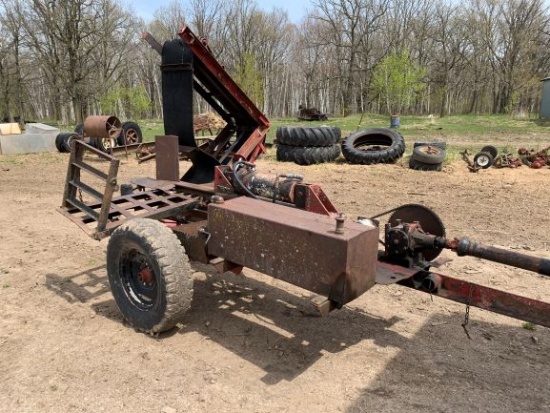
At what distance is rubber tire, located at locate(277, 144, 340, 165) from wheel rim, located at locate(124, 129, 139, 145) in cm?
570

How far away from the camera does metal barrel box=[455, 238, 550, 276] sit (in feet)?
8.87

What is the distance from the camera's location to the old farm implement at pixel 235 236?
9.27 ft

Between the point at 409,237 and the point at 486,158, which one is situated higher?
the point at 409,237

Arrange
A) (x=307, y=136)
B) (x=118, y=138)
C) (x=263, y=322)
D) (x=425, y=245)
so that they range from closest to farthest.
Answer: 1. (x=425, y=245)
2. (x=263, y=322)
3. (x=307, y=136)
4. (x=118, y=138)

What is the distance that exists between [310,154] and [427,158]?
303 cm

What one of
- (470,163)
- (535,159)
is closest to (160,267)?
(470,163)

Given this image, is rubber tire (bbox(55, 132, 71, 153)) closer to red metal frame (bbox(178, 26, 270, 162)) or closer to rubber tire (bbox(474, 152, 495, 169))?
red metal frame (bbox(178, 26, 270, 162))

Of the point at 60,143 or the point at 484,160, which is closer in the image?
the point at 484,160

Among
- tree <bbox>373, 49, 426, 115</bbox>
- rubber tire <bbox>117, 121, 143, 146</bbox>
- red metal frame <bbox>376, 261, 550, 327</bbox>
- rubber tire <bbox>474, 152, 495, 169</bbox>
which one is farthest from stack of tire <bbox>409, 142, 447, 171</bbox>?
tree <bbox>373, 49, 426, 115</bbox>

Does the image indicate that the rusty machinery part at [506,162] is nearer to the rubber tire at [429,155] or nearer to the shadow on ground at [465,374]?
the rubber tire at [429,155]

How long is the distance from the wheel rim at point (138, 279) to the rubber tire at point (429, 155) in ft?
28.6

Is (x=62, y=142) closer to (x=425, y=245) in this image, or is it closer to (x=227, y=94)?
(x=227, y=94)

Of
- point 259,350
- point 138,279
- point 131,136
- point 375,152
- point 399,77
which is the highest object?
point 399,77

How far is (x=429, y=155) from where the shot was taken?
10922 mm
